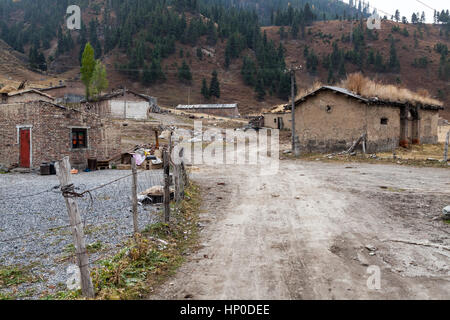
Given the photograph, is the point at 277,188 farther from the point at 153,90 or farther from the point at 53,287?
the point at 153,90

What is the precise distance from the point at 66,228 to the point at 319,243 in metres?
5.70

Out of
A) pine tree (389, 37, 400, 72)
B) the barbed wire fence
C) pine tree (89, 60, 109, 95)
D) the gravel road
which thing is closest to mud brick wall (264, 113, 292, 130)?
pine tree (89, 60, 109, 95)

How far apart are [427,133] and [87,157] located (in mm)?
27239

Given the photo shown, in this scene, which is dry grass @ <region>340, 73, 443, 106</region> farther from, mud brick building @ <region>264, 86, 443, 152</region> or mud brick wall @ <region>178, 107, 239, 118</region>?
mud brick wall @ <region>178, 107, 239, 118</region>

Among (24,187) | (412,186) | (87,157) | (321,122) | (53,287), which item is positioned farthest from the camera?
(321,122)

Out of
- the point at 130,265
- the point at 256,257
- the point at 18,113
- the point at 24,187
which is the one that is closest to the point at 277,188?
the point at 256,257

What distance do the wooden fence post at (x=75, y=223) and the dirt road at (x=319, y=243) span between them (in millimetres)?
907

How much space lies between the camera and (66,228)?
26.4 feet

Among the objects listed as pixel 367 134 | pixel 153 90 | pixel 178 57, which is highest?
pixel 178 57

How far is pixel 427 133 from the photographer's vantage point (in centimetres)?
2959

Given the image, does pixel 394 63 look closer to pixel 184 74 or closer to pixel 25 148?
pixel 184 74

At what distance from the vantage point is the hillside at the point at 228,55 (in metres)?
92.1

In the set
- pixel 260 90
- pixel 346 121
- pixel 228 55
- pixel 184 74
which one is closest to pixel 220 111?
pixel 260 90

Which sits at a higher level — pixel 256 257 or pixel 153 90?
pixel 153 90
